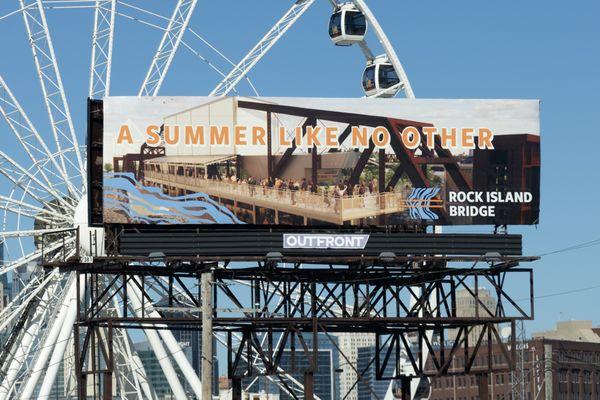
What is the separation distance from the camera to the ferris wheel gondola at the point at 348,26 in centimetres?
7438

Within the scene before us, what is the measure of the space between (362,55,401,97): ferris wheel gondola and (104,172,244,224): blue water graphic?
18.1 meters

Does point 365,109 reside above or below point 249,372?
above

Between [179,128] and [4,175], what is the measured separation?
11021mm

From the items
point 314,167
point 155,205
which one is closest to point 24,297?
point 155,205

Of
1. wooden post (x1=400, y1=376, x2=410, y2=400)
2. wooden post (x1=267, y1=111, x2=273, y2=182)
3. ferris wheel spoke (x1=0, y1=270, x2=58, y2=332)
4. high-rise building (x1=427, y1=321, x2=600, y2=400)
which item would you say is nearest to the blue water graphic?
wooden post (x1=267, y1=111, x2=273, y2=182)

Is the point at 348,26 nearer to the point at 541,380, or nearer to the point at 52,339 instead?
the point at 52,339

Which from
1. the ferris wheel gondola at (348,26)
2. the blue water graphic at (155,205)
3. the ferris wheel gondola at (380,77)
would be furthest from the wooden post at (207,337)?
the ferris wheel gondola at (348,26)

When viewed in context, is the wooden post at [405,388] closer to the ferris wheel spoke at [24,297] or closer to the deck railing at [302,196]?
the deck railing at [302,196]

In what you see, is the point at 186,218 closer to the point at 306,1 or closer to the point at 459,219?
the point at 459,219

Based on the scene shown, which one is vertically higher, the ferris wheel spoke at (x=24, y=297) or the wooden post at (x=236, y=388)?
the ferris wheel spoke at (x=24, y=297)

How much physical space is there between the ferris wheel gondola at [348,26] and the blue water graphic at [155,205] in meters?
20.1

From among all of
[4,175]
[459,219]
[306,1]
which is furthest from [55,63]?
[459,219]

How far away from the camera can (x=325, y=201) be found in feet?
186

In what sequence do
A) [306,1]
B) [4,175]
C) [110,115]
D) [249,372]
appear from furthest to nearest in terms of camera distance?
[306,1] → [4,175] → [249,372] → [110,115]
